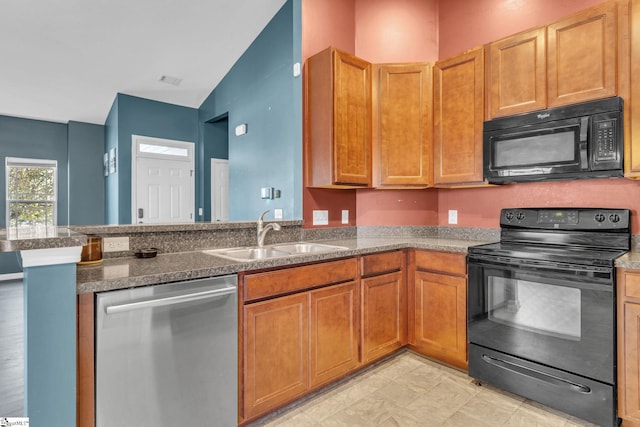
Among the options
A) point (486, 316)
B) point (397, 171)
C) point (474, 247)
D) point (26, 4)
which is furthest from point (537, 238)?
point (26, 4)

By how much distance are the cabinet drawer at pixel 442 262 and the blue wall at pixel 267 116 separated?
3.42 feet

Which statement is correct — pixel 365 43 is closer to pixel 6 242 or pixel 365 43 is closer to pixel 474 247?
pixel 474 247

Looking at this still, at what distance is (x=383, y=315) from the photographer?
246 centimetres

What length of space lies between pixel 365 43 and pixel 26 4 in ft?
10.2

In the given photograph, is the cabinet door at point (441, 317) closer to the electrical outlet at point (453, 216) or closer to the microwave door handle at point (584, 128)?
the electrical outlet at point (453, 216)

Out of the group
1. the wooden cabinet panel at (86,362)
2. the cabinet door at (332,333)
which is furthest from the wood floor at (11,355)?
the cabinet door at (332,333)

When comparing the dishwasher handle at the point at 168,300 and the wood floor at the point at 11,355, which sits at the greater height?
the dishwasher handle at the point at 168,300

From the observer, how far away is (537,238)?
2.40 meters

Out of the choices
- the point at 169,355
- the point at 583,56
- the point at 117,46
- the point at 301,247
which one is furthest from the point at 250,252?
the point at 117,46

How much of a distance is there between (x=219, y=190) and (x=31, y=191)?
3424 mm

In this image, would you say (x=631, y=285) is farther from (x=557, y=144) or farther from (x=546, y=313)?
(x=557, y=144)

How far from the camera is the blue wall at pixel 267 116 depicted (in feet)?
9.37

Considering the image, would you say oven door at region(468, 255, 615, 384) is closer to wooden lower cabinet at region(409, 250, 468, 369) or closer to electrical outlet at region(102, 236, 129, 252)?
wooden lower cabinet at region(409, 250, 468, 369)

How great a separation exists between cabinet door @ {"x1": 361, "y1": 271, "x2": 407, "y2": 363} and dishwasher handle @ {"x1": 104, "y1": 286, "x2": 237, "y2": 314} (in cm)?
104
